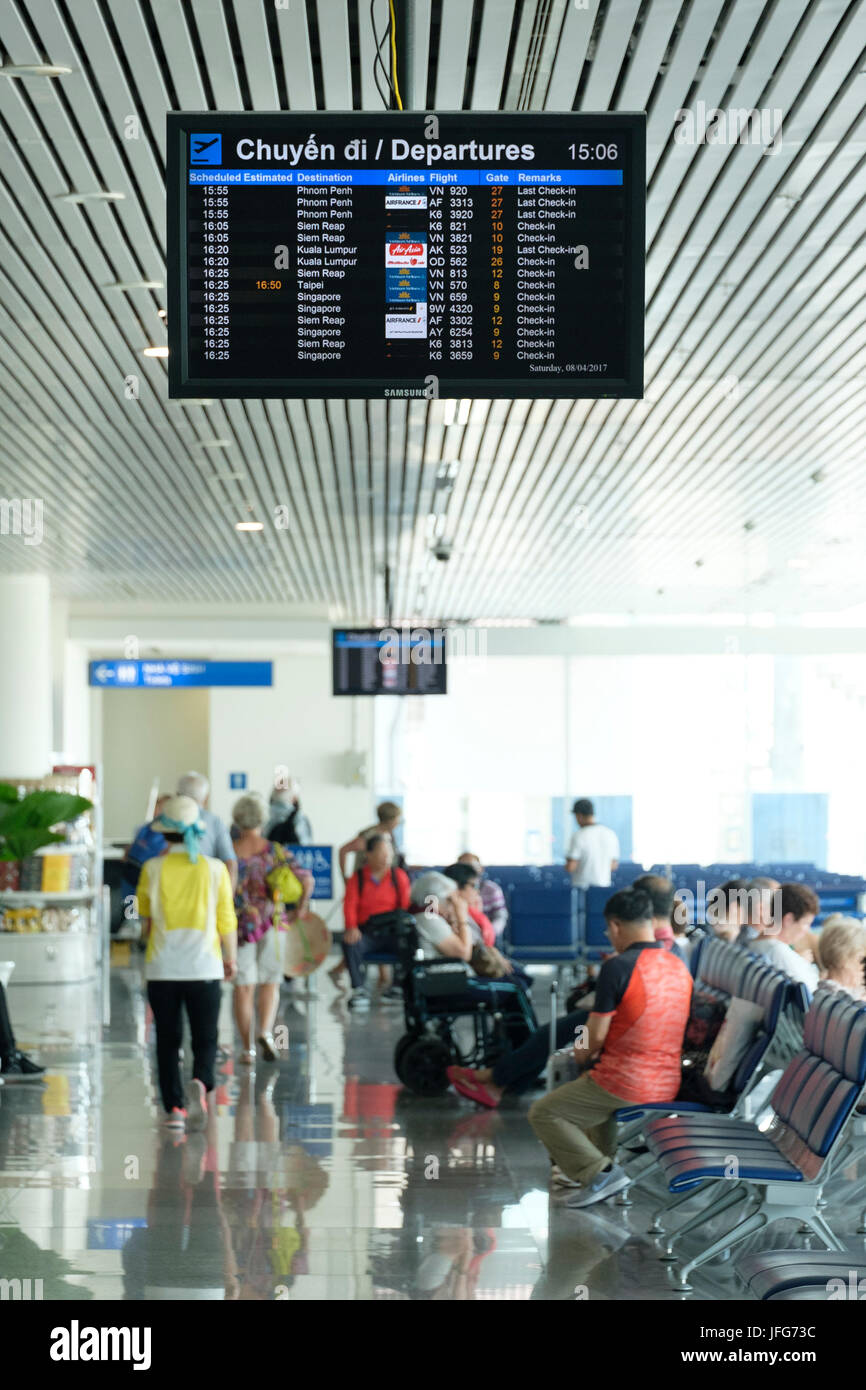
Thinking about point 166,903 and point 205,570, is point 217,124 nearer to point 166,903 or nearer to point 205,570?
point 166,903

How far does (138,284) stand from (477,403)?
2.23m

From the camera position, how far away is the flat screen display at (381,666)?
552 inches

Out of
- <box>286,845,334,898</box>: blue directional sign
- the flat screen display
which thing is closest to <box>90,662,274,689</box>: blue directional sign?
<box>286,845,334,898</box>: blue directional sign

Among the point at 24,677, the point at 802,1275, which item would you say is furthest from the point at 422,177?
the point at 24,677

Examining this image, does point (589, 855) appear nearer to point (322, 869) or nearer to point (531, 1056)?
point (322, 869)

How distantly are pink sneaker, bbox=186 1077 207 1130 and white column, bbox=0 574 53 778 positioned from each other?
6.03 metres

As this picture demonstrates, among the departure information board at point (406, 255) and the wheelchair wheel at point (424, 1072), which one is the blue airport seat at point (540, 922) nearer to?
the wheelchair wheel at point (424, 1072)

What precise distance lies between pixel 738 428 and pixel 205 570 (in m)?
6.84

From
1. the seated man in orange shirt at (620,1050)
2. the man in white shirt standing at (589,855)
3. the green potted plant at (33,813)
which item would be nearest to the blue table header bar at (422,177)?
the seated man in orange shirt at (620,1050)

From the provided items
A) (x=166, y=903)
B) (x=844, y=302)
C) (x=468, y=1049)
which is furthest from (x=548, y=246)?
(x=468, y=1049)

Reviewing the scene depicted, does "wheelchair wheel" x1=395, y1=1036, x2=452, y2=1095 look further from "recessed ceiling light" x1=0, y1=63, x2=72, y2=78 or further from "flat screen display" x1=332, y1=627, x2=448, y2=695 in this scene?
"flat screen display" x1=332, y1=627, x2=448, y2=695

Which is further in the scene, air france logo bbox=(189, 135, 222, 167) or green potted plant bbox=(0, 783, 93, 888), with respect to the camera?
green potted plant bbox=(0, 783, 93, 888)

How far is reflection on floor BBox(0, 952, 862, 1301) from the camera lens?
481 centimetres

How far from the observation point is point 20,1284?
4.73m
